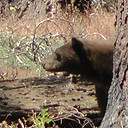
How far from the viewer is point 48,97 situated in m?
6.62

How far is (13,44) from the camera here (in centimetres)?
1005

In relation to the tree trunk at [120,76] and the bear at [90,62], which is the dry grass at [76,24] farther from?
the tree trunk at [120,76]

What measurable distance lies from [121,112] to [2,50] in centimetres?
659

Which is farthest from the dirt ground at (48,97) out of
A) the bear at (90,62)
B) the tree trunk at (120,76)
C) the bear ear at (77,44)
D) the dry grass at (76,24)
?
the dry grass at (76,24)

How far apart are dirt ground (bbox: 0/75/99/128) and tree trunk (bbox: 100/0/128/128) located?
4.47 ft

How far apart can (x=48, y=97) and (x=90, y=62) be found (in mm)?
752

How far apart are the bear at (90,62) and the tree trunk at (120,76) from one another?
1.62 m

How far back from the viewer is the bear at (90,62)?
6.11m

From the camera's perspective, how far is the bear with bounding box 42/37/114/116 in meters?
6.11

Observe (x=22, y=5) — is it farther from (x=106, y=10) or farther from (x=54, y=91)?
(x=54, y=91)

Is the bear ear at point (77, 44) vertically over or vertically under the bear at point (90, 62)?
over

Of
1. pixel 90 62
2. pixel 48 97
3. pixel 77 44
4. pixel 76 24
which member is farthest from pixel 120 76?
pixel 76 24

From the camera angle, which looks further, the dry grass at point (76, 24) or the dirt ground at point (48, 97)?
the dry grass at point (76, 24)

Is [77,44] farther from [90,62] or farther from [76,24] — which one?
[76,24]
